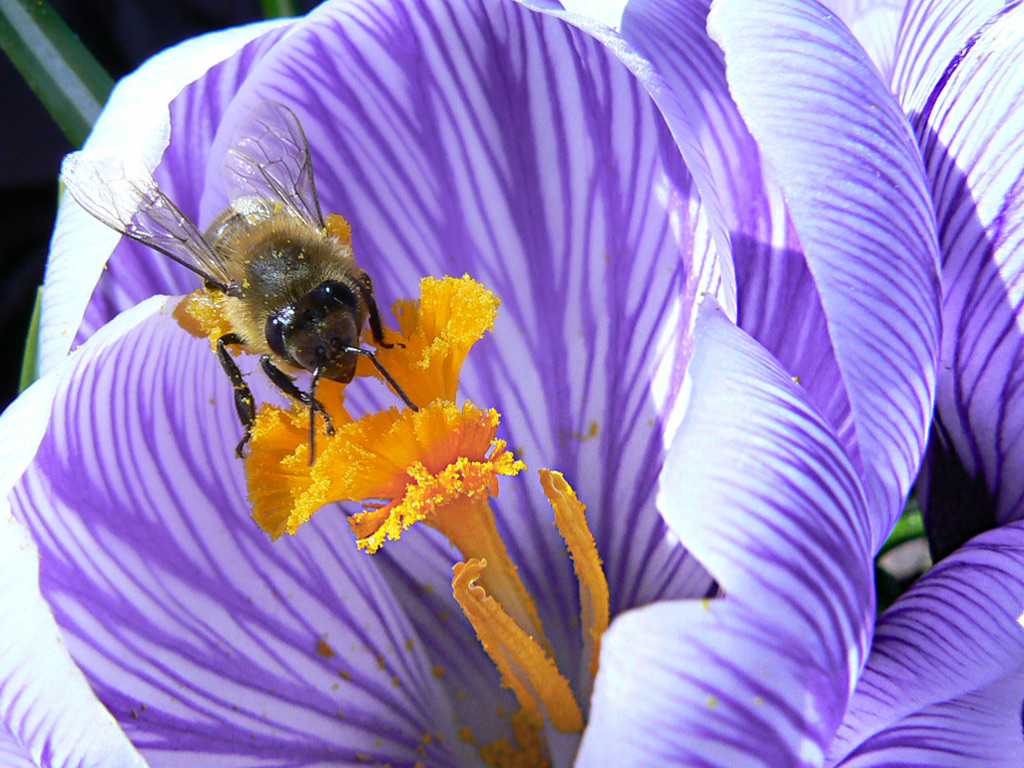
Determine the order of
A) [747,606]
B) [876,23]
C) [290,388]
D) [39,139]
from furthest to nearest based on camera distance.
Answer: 1. [39,139]
2. [876,23]
3. [290,388]
4. [747,606]

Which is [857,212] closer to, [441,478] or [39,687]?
[441,478]

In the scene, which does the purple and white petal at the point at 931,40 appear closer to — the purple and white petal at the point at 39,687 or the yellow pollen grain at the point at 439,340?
the yellow pollen grain at the point at 439,340

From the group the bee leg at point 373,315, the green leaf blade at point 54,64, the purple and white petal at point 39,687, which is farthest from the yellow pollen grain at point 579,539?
the green leaf blade at point 54,64

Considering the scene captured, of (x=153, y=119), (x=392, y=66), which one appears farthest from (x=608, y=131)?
(x=153, y=119)

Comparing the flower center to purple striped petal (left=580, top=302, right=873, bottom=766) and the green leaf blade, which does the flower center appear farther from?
the green leaf blade

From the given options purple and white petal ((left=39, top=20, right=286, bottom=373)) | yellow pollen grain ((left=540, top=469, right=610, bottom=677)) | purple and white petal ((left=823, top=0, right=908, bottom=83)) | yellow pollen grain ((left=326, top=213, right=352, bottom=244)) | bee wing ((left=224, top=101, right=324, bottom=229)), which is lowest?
yellow pollen grain ((left=540, top=469, right=610, bottom=677))

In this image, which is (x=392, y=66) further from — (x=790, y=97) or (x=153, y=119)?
(x=790, y=97)

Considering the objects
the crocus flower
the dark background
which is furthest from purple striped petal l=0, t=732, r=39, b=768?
the dark background

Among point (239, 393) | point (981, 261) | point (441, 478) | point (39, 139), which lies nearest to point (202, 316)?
point (239, 393)
